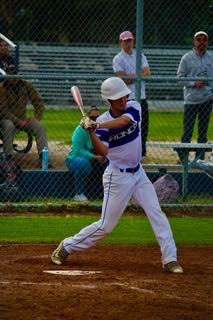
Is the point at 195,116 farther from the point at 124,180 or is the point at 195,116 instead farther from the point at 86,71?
the point at 86,71

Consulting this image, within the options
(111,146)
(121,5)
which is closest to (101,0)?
(121,5)

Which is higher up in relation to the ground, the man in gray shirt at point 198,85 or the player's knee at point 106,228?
the man in gray shirt at point 198,85

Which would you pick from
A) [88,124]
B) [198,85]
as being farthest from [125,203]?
[198,85]

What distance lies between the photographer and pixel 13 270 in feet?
33.1

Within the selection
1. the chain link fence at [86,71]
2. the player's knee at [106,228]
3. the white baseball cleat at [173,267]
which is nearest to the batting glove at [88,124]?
the player's knee at [106,228]

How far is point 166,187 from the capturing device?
47.5 feet

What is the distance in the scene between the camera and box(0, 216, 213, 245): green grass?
12297 millimetres

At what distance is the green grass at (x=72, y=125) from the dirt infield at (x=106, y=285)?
357 inches

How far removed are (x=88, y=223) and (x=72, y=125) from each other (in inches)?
375

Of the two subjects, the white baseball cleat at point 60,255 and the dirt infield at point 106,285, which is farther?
the white baseball cleat at point 60,255

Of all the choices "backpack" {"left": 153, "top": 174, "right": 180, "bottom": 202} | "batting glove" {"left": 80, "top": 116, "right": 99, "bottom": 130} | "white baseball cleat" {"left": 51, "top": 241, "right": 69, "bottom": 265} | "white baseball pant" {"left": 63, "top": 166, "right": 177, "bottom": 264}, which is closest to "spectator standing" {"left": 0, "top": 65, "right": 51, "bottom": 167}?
"backpack" {"left": 153, "top": 174, "right": 180, "bottom": 202}

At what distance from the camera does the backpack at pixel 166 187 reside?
1443cm

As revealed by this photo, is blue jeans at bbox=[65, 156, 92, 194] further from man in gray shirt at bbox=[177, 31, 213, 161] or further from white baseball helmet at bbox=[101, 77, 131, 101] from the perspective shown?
white baseball helmet at bbox=[101, 77, 131, 101]

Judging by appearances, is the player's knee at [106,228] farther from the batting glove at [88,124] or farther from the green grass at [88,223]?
the green grass at [88,223]
